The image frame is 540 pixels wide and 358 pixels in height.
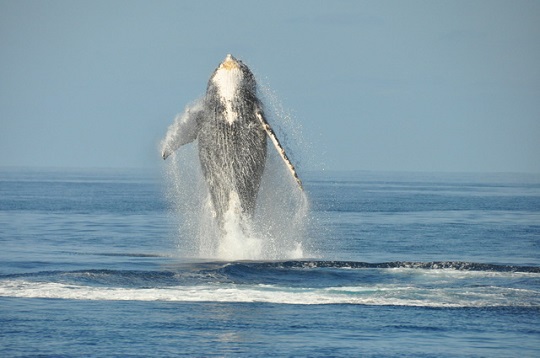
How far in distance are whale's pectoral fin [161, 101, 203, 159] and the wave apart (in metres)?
3.83

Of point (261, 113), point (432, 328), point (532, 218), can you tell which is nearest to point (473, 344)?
point (432, 328)

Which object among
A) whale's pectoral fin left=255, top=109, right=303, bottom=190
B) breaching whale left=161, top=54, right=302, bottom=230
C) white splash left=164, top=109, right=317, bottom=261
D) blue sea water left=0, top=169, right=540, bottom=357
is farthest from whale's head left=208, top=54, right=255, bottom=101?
blue sea water left=0, top=169, right=540, bottom=357

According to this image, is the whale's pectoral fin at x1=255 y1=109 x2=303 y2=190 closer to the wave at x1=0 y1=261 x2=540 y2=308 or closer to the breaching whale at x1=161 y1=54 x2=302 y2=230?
the breaching whale at x1=161 y1=54 x2=302 y2=230

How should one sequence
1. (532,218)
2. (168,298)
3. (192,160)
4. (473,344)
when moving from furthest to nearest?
(532,218)
(192,160)
(168,298)
(473,344)

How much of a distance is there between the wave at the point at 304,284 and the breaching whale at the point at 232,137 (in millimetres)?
2180

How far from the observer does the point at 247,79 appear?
31.1m

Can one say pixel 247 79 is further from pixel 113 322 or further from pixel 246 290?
pixel 113 322

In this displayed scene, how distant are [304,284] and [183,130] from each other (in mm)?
6976

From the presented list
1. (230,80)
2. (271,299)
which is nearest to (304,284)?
(271,299)

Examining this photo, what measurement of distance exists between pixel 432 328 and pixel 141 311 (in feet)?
21.0

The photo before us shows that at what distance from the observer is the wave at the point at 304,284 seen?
2536cm

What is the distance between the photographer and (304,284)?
1107 inches

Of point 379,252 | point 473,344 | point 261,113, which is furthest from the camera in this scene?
point 379,252

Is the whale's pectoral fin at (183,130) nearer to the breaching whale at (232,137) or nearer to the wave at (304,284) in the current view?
the breaching whale at (232,137)
